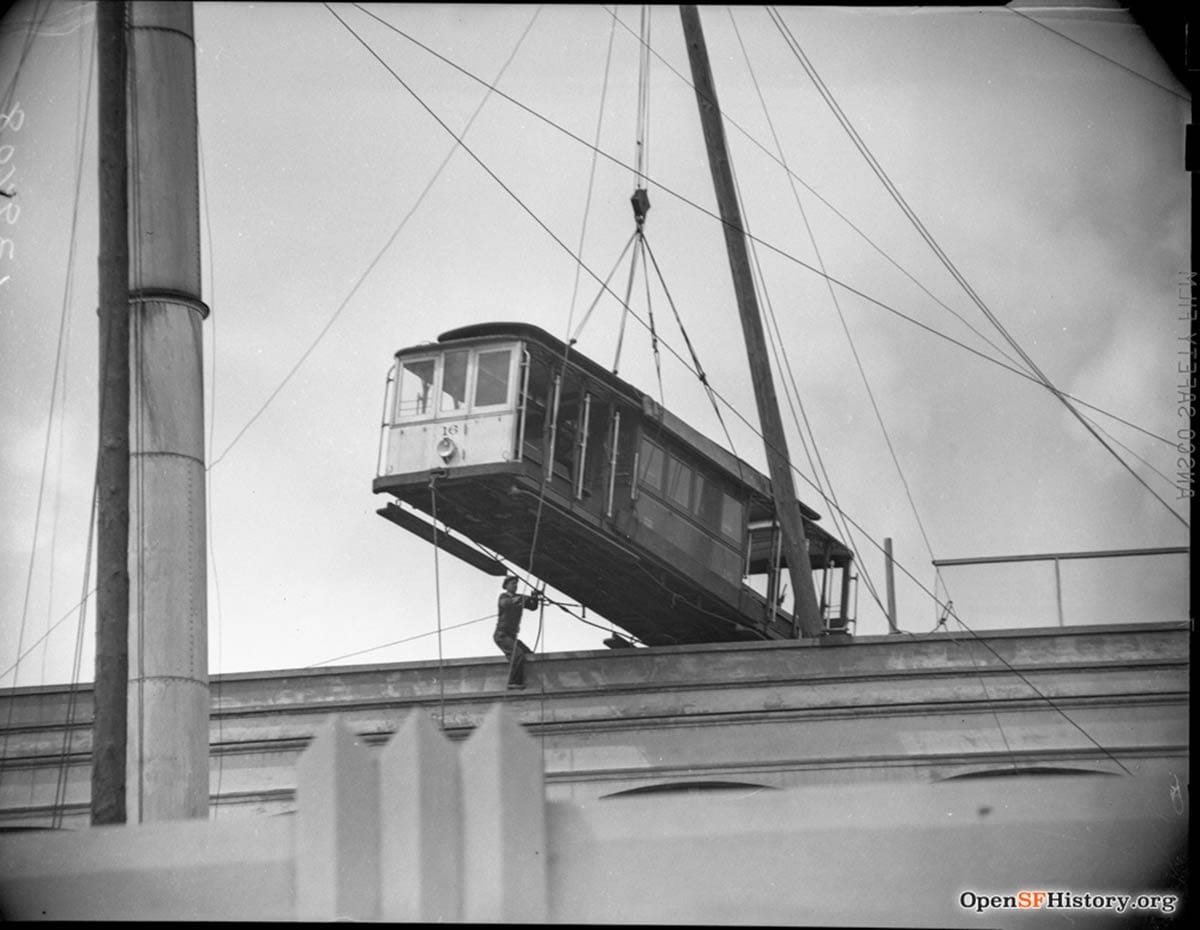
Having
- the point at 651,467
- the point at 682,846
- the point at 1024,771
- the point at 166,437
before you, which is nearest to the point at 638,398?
the point at 651,467

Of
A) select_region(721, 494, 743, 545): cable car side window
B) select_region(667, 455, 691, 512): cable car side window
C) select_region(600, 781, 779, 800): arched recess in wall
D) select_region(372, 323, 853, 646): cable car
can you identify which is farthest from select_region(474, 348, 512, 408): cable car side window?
select_region(600, 781, 779, 800): arched recess in wall

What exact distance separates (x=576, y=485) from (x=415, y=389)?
6.14ft

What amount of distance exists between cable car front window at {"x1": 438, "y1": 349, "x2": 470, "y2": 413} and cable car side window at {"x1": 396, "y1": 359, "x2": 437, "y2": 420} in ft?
0.49

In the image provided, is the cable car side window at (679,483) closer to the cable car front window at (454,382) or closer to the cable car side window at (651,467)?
the cable car side window at (651,467)

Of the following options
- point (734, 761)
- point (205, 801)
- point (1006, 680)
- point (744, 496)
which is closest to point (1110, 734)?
point (1006, 680)

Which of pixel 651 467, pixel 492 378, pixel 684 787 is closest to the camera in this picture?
pixel 492 378

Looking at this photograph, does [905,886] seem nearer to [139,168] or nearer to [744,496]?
[139,168]

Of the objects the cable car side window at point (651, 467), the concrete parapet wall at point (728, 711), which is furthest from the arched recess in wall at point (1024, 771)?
Result: the cable car side window at point (651, 467)

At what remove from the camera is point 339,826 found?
709cm

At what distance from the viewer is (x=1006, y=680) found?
1712 cm

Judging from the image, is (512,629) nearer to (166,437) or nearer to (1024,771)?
(1024,771)

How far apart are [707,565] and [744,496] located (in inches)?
53.0

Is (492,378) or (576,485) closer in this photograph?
(492,378)

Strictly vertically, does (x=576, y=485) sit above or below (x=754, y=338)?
below
